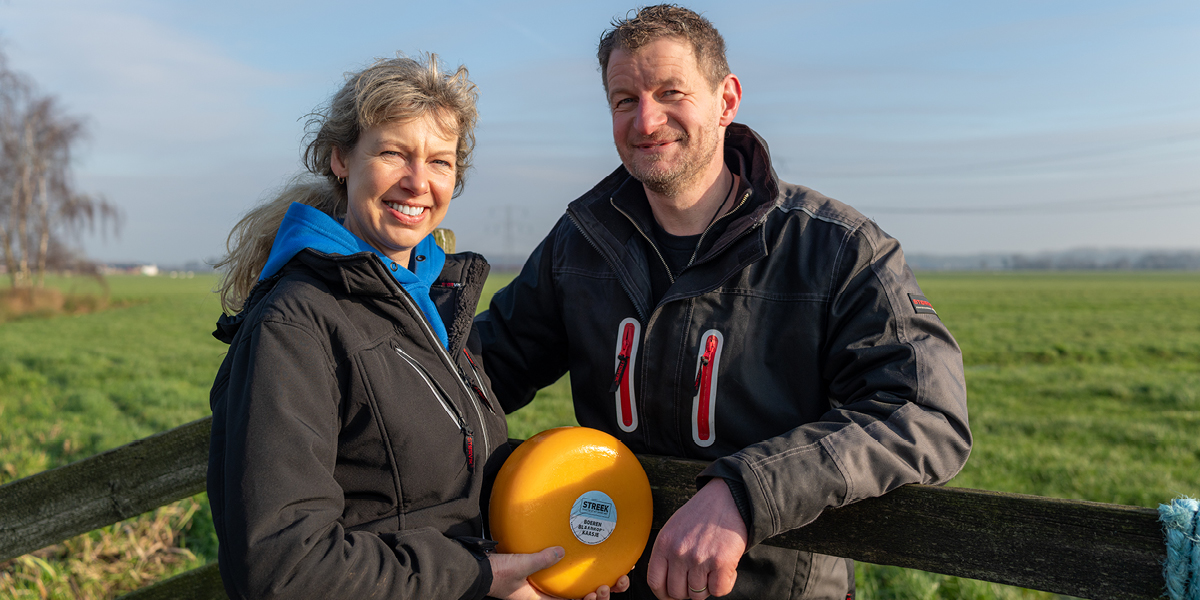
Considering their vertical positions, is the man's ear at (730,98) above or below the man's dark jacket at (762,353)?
above

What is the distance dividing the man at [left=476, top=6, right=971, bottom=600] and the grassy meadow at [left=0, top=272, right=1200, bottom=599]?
56.0 inches

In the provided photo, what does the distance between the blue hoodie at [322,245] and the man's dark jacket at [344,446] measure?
4 centimetres

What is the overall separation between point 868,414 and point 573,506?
0.93 metres

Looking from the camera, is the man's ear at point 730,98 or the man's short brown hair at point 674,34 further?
the man's ear at point 730,98

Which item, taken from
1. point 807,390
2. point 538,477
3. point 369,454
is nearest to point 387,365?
point 369,454

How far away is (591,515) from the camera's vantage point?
231 cm

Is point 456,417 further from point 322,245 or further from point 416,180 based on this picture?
point 416,180

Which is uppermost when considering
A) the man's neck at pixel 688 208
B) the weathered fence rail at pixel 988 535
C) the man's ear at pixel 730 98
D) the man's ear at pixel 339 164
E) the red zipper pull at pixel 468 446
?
the man's ear at pixel 730 98

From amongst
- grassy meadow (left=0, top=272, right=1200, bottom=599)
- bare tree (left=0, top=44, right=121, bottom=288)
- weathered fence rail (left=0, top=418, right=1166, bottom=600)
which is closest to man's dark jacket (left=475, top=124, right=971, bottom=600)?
weathered fence rail (left=0, top=418, right=1166, bottom=600)

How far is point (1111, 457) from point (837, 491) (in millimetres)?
9822

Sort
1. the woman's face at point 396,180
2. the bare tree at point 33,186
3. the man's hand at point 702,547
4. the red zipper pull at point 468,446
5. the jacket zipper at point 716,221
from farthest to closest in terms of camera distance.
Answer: the bare tree at point 33,186 < the jacket zipper at point 716,221 < the woman's face at point 396,180 < the red zipper pull at point 468,446 < the man's hand at point 702,547

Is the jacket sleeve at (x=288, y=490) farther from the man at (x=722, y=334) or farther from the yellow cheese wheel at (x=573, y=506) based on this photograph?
the man at (x=722, y=334)

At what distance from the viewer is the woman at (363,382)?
1.82m

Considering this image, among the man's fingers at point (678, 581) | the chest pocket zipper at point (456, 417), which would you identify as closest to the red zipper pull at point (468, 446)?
the chest pocket zipper at point (456, 417)
